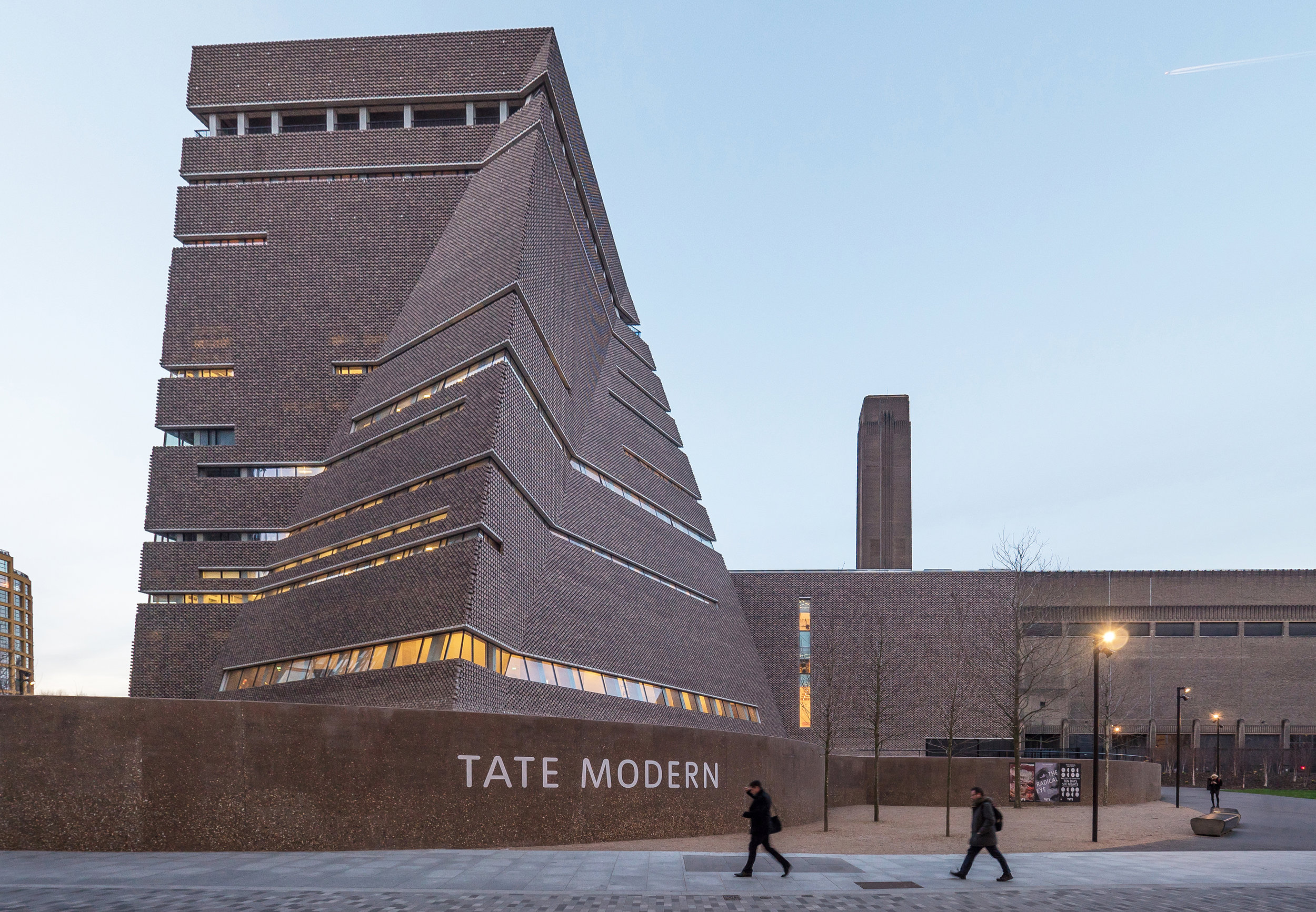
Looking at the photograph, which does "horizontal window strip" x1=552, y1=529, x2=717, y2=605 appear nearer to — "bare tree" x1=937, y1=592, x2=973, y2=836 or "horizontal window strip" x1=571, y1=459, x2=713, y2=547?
"horizontal window strip" x1=571, y1=459, x2=713, y2=547

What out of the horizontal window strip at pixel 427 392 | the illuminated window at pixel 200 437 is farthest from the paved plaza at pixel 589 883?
the illuminated window at pixel 200 437

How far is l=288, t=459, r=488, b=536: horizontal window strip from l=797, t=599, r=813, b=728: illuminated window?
102 feet

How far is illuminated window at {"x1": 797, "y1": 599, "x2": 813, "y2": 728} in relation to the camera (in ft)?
186

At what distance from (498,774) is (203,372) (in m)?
35.9

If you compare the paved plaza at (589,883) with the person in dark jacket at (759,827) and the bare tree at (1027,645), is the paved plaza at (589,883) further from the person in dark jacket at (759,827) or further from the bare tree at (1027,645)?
the bare tree at (1027,645)

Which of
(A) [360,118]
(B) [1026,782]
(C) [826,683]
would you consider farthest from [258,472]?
(B) [1026,782]

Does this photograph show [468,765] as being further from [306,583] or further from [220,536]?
[220,536]

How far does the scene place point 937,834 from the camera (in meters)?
27.0

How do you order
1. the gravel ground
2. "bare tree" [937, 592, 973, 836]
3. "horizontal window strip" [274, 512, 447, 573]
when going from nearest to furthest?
the gravel ground, "horizontal window strip" [274, 512, 447, 573], "bare tree" [937, 592, 973, 836]

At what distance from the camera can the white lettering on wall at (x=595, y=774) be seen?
2159cm

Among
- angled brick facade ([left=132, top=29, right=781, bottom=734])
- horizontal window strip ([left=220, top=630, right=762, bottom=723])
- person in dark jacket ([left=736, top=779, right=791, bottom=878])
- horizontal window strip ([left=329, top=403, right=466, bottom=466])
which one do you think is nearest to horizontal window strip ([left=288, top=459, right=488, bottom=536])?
angled brick facade ([left=132, top=29, right=781, bottom=734])

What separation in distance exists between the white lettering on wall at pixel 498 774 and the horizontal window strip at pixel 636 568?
14510mm

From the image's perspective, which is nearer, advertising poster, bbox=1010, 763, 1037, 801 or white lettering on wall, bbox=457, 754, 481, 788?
white lettering on wall, bbox=457, 754, 481, 788

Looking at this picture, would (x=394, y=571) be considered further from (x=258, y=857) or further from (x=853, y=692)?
(x=853, y=692)
